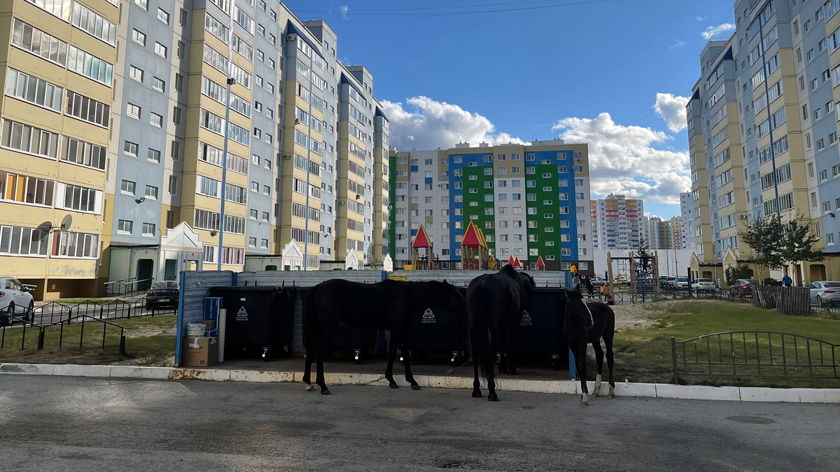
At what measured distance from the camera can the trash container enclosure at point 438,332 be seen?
9.77m

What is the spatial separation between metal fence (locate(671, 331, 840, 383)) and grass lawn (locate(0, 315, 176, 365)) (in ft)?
36.4

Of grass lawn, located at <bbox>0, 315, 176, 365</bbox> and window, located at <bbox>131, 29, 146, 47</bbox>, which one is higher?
window, located at <bbox>131, 29, 146, 47</bbox>

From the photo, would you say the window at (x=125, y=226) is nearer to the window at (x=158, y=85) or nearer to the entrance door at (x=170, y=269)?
the entrance door at (x=170, y=269)

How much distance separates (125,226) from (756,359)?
42477 mm

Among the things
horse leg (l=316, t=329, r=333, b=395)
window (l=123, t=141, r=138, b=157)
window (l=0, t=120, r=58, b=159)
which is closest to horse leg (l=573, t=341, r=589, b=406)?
horse leg (l=316, t=329, r=333, b=395)

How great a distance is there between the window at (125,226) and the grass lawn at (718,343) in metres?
37.6

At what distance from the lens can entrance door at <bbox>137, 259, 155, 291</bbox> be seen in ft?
121

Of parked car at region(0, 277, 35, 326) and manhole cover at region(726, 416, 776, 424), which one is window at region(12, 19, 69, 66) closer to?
parked car at region(0, 277, 35, 326)

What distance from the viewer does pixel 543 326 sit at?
370 inches

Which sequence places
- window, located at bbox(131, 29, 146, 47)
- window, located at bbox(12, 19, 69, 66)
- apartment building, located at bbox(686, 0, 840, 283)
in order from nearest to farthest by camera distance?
window, located at bbox(12, 19, 69, 66), window, located at bbox(131, 29, 146, 47), apartment building, located at bbox(686, 0, 840, 283)

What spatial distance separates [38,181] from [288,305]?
29.5 metres

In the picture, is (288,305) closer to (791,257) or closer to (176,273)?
(176,273)

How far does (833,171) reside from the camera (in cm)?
4378

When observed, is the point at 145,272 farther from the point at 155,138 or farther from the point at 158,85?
the point at 158,85
